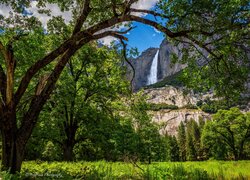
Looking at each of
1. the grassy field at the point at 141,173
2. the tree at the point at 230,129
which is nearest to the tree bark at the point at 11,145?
the grassy field at the point at 141,173

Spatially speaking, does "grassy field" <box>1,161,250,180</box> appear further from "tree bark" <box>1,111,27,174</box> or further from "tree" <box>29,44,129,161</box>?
"tree" <box>29,44,129,161</box>

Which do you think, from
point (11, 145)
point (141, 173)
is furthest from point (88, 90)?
point (141, 173)

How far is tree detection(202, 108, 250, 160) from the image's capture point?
5475 cm

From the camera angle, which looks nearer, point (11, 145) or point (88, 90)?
point (11, 145)

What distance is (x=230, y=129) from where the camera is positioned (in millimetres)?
55531

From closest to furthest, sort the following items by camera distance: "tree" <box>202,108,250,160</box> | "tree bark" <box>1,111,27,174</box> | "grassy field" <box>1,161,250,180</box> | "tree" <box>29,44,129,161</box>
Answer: "grassy field" <box>1,161,250,180</box>, "tree bark" <box>1,111,27,174</box>, "tree" <box>29,44,129,161</box>, "tree" <box>202,108,250,160</box>

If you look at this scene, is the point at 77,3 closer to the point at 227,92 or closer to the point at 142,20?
the point at 142,20

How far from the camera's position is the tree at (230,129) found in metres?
54.8

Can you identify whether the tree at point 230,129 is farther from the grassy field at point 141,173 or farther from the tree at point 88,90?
the grassy field at point 141,173

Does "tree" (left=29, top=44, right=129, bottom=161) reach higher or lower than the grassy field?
higher

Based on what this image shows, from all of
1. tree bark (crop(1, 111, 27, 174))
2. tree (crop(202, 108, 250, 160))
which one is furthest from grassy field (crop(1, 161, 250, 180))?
tree (crop(202, 108, 250, 160))

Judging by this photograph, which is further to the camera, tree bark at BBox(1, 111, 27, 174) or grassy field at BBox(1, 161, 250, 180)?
tree bark at BBox(1, 111, 27, 174)

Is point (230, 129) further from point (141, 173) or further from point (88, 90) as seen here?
point (141, 173)

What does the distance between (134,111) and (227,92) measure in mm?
7418
